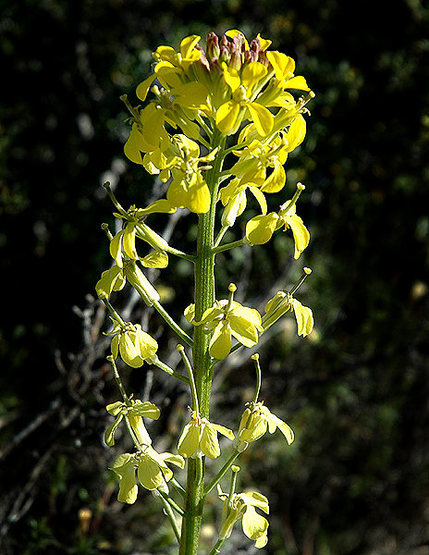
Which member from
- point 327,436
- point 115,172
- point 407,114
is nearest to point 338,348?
point 327,436

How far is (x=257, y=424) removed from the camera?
1510 mm

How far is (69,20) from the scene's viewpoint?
4160mm

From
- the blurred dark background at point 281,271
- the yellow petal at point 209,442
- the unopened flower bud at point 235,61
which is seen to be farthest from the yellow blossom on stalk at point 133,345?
the blurred dark background at point 281,271

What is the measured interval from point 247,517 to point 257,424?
0.79 ft

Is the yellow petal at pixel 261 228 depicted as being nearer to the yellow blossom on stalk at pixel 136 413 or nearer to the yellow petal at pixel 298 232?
the yellow petal at pixel 298 232

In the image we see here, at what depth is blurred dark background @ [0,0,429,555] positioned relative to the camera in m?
2.85

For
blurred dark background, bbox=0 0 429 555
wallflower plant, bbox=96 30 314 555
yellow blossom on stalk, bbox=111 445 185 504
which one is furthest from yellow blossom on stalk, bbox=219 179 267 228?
blurred dark background, bbox=0 0 429 555

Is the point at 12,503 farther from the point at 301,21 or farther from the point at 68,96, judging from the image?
the point at 301,21

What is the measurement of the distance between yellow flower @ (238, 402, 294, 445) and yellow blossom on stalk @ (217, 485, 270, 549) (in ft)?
0.53

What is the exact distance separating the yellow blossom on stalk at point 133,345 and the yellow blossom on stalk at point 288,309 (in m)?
0.30

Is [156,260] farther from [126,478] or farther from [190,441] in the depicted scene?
[126,478]

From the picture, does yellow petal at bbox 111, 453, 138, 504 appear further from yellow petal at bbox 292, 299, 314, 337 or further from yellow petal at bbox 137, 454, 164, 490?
yellow petal at bbox 292, 299, 314, 337

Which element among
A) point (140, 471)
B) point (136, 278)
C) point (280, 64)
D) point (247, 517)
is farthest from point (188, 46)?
point (247, 517)

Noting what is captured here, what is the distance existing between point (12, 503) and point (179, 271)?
4.35ft
